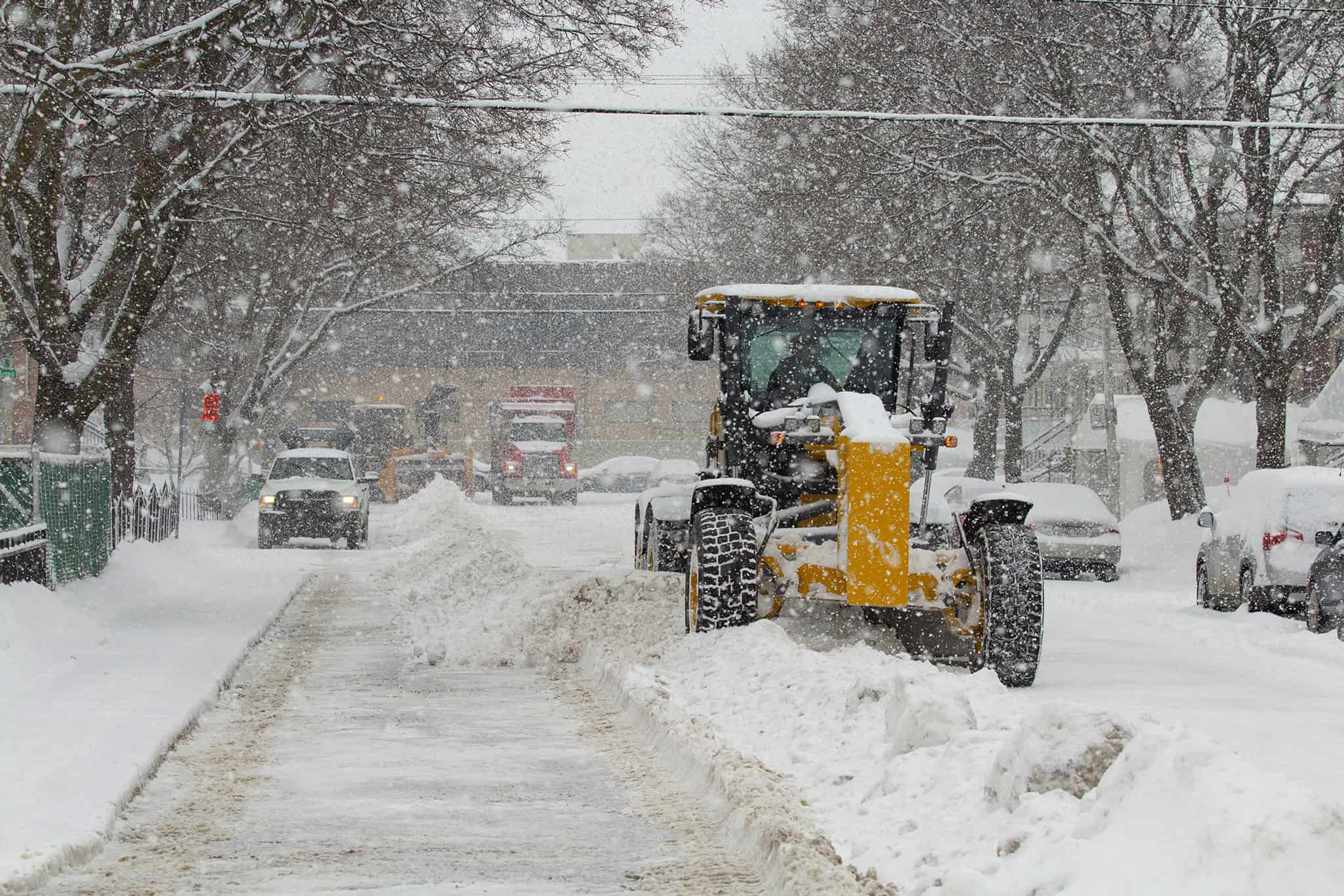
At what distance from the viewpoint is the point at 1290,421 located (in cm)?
3953

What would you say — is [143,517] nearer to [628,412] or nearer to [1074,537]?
[1074,537]

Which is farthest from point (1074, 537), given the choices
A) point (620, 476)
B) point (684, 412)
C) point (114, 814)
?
point (684, 412)

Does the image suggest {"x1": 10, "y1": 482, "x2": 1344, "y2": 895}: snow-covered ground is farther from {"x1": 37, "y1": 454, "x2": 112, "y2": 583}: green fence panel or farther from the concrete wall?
the concrete wall

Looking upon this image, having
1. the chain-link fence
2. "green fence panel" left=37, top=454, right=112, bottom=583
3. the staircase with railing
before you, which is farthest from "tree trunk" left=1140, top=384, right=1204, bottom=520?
the staircase with railing

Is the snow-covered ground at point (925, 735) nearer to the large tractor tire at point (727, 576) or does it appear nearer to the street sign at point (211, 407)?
the large tractor tire at point (727, 576)

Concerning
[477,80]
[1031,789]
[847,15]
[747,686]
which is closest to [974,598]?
[747,686]

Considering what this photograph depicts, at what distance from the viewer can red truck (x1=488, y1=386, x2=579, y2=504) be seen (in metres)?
50.5

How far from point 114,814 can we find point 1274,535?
13.1m

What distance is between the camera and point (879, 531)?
10.4 m

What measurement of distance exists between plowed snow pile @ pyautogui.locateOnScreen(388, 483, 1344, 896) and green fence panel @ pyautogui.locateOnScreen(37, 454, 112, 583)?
245 inches

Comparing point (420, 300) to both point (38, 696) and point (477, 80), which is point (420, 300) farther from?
point (38, 696)

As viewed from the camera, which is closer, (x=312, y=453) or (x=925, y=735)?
(x=925, y=735)

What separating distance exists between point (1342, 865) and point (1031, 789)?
4.89 feet

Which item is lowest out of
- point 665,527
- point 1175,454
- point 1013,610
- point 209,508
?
point 209,508
